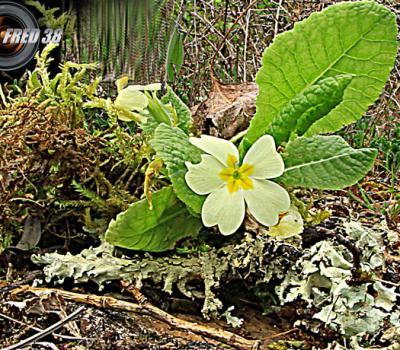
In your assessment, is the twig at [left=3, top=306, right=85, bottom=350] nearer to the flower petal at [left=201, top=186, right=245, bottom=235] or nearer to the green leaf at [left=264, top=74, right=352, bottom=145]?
the flower petal at [left=201, top=186, right=245, bottom=235]

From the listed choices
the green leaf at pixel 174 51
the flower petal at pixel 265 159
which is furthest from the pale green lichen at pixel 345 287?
the green leaf at pixel 174 51

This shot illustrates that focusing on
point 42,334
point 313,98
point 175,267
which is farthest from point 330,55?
point 42,334

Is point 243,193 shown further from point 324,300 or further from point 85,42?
point 85,42

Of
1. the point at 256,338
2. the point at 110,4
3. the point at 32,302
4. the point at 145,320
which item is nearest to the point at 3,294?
the point at 32,302

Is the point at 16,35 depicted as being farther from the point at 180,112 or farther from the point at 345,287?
the point at 345,287

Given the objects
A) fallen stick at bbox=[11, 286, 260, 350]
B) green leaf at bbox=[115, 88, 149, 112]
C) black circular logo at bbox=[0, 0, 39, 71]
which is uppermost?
black circular logo at bbox=[0, 0, 39, 71]

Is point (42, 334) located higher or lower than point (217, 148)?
lower

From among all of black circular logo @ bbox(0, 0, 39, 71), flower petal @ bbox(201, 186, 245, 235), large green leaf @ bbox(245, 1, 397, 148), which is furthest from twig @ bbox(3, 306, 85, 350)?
black circular logo @ bbox(0, 0, 39, 71)
